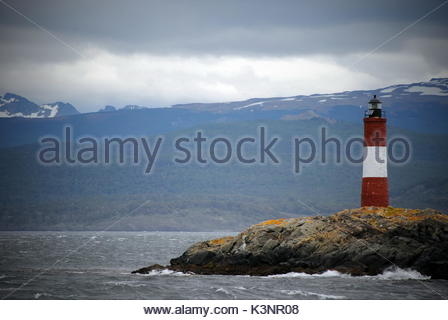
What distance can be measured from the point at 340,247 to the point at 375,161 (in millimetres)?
8312

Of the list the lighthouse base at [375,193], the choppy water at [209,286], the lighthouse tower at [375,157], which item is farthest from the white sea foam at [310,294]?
the lighthouse tower at [375,157]

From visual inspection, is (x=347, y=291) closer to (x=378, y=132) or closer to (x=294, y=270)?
(x=294, y=270)

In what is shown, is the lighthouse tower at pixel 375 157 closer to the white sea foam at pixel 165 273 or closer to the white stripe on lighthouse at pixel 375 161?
the white stripe on lighthouse at pixel 375 161

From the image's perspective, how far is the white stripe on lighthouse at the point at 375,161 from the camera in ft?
196

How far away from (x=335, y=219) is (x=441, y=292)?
11.9 metres

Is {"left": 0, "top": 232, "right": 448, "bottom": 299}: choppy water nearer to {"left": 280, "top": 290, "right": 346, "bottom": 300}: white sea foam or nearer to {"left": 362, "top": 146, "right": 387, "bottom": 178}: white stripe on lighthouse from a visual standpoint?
{"left": 280, "top": 290, "right": 346, "bottom": 300}: white sea foam

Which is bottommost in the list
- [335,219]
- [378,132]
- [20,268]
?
[20,268]

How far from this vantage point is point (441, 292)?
47.5m

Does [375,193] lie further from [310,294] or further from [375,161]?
[310,294]
